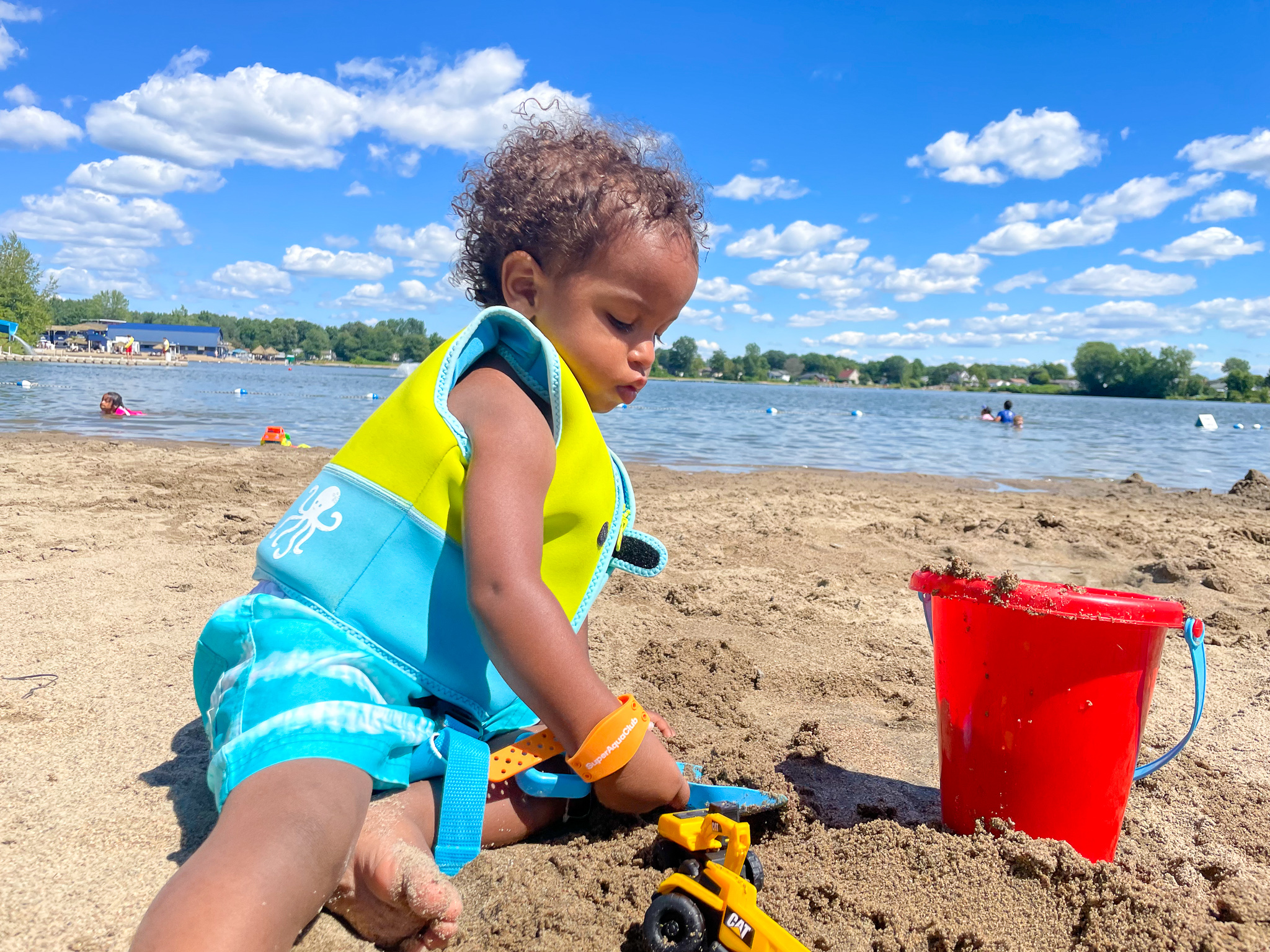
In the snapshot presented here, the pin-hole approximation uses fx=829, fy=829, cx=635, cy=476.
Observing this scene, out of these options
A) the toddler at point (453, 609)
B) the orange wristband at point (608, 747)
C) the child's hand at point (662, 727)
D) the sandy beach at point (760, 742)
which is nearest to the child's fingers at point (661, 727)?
the child's hand at point (662, 727)

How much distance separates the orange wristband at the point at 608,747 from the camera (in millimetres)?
1555

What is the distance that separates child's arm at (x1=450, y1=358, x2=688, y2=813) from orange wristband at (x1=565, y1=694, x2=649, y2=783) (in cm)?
2

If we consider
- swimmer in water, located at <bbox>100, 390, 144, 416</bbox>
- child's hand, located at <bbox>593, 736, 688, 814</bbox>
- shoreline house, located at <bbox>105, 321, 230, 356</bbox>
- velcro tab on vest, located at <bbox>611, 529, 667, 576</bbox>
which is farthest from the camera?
shoreline house, located at <bbox>105, 321, 230, 356</bbox>

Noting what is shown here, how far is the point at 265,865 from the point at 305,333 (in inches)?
5187

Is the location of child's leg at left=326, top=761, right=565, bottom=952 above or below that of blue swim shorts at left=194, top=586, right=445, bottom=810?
below

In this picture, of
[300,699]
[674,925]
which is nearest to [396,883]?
[300,699]

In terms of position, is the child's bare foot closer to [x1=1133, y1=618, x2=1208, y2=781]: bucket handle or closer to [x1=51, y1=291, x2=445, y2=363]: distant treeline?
[x1=1133, y1=618, x2=1208, y2=781]: bucket handle

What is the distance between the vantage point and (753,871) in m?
1.58

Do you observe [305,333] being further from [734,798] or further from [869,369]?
[734,798]

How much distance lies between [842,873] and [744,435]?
52.6 ft

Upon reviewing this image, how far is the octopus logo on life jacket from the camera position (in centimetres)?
172

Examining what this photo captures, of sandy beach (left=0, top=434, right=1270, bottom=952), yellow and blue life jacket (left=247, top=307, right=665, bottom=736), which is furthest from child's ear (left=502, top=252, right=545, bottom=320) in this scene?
sandy beach (left=0, top=434, right=1270, bottom=952)

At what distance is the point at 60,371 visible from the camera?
110 ft

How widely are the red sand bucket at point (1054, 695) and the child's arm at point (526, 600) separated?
0.69 meters
